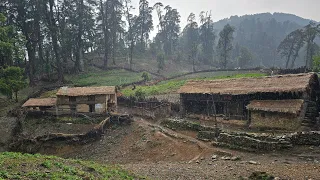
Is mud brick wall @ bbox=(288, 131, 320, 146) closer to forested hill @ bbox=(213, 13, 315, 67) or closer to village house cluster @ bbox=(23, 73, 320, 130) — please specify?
village house cluster @ bbox=(23, 73, 320, 130)

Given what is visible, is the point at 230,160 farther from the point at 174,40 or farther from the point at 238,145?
the point at 174,40

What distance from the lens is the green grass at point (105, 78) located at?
159 ft

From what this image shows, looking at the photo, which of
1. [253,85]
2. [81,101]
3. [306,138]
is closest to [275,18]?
[253,85]

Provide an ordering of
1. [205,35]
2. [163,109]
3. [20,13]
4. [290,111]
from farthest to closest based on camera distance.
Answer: [205,35] < [20,13] < [163,109] < [290,111]

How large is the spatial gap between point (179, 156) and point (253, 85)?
11182 millimetres

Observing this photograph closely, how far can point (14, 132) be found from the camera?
93.5 ft

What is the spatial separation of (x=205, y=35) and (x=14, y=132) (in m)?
72.8

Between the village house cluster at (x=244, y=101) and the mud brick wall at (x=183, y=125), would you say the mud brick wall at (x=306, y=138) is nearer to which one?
the village house cluster at (x=244, y=101)

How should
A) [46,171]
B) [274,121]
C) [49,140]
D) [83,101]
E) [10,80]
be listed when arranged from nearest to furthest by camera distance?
[46,171], [274,121], [49,140], [83,101], [10,80]

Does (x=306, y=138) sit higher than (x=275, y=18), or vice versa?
(x=275, y=18)

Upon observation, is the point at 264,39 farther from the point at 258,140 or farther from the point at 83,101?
the point at 258,140

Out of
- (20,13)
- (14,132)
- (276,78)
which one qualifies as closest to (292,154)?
(276,78)

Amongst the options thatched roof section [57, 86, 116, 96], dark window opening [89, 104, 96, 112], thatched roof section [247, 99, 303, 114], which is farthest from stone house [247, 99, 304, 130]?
dark window opening [89, 104, 96, 112]

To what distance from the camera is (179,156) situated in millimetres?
21812
